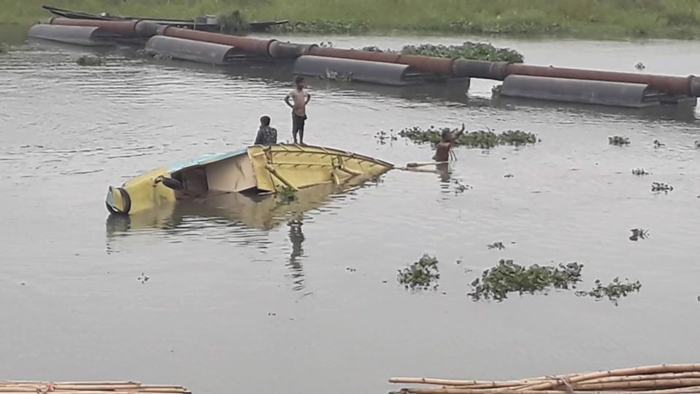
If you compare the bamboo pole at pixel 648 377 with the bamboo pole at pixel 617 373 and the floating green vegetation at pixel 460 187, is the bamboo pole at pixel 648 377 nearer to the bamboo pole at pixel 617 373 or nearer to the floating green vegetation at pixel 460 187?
the bamboo pole at pixel 617 373

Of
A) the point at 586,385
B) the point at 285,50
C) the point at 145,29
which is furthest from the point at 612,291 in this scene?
the point at 145,29

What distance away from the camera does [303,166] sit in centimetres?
2272

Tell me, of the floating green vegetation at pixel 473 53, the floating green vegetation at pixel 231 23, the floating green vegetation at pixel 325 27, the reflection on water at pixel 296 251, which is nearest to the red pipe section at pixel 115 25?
the floating green vegetation at pixel 231 23

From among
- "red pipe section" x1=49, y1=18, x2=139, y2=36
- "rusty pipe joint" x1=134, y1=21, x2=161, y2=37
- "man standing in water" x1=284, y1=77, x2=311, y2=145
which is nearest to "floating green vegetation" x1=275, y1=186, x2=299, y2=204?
"man standing in water" x1=284, y1=77, x2=311, y2=145

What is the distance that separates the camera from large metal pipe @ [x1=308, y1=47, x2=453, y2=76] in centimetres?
3922

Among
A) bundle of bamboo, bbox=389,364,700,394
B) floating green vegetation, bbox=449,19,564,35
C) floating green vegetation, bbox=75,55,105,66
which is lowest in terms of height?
bundle of bamboo, bbox=389,364,700,394

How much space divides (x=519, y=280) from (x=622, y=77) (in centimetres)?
2092

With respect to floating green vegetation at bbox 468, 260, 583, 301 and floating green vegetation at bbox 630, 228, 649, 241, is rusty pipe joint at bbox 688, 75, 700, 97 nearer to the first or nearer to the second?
floating green vegetation at bbox 630, 228, 649, 241

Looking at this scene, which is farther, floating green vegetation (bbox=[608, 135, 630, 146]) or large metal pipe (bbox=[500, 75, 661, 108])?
large metal pipe (bbox=[500, 75, 661, 108])

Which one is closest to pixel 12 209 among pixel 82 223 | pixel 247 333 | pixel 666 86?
pixel 82 223

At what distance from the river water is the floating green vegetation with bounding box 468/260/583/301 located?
238 millimetres

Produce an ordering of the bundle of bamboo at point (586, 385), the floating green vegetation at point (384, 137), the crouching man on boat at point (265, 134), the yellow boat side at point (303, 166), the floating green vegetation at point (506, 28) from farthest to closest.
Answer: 1. the floating green vegetation at point (506, 28)
2. the floating green vegetation at point (384, 137)
3. the crouching man on boat at point (265, 134)
4. the yellow boat side at point (303, 166)
5. the bundle of bamboo at point (586, 385)

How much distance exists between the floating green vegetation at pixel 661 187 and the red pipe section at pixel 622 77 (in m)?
12.0

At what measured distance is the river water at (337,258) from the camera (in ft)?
44.7
